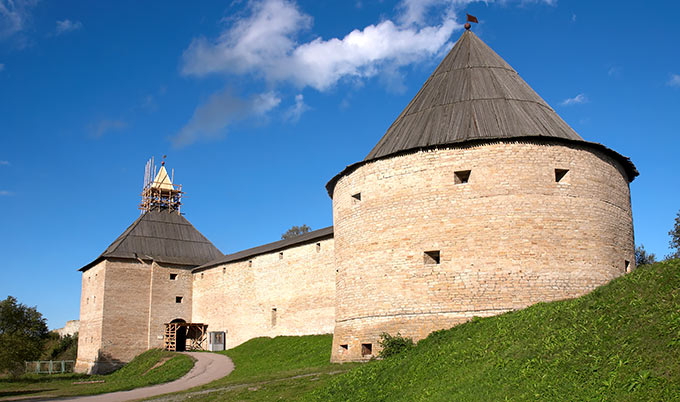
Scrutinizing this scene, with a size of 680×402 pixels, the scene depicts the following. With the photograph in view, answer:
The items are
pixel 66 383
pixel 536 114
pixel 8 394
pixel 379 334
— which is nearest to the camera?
pixel 379 334

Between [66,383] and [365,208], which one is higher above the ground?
[365,208]

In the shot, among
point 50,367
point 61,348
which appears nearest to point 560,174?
point 50,367

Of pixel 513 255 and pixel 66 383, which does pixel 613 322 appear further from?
pixel 66 383

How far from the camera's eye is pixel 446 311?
13.3 m

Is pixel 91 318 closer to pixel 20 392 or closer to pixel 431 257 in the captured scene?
pixel 20 392

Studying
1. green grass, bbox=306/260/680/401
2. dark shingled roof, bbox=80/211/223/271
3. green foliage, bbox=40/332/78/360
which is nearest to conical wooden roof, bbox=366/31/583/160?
green grass, bbox=306/260/680/401

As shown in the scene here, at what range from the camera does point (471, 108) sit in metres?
15.2

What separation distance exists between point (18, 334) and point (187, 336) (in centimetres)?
791

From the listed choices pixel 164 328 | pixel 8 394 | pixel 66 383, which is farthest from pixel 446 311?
pixel 164 328

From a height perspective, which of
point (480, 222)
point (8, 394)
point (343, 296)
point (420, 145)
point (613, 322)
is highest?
point (420, 145)

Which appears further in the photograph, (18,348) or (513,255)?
(18,348)

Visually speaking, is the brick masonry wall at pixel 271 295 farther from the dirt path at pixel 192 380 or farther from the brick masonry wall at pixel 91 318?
the brick masonry wall at pixel 91 318

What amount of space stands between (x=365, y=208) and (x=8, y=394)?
41.6ft

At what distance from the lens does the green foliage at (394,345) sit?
42.9 ft
